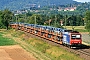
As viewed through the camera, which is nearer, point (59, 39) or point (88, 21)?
point (59, 39)

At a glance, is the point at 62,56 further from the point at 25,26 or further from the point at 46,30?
the point at 25,26

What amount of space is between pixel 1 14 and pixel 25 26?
2843 cm

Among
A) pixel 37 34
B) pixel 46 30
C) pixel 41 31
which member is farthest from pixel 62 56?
pixel 37 34

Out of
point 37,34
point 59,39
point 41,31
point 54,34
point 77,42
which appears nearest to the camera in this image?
point 77,42

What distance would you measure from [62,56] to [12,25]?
94012mm

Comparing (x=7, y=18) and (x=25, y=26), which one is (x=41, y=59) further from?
(x=7, y=18)

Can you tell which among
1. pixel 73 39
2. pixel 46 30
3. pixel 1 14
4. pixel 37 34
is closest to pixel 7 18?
pixel 1 14

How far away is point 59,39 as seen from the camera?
5659 cm

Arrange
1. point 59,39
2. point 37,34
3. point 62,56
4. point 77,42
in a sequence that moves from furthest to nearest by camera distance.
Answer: point 37,34 < point 59,39 < point 77,42 < point 62,56

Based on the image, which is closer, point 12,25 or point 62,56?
point 62,56

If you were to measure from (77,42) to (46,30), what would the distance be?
81.8 ft

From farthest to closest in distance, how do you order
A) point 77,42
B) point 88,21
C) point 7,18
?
point 7,18, point 88,21, point 77,42

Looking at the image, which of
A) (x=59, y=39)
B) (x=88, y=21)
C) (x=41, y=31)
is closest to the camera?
(x=59, y=39)

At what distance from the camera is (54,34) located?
61094 millimetres
